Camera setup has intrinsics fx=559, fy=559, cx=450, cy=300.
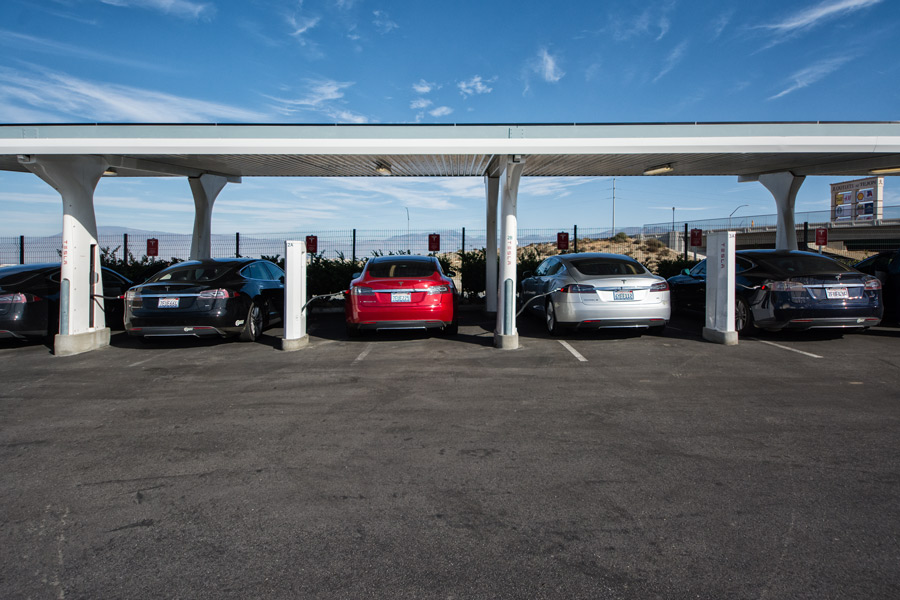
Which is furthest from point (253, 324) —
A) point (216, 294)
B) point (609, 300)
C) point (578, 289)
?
point (609, 300)

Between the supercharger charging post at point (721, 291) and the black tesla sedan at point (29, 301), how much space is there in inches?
386

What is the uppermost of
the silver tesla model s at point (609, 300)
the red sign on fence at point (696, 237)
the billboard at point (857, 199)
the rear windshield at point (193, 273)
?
the billboard at point (857, 199)

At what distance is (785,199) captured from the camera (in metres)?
13.1

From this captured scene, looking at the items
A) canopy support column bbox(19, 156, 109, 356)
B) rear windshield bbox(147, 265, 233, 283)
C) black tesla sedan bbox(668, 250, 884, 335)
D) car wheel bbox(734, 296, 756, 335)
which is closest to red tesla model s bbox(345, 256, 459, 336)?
rear windshield bbox(147, 265, 233, 283)

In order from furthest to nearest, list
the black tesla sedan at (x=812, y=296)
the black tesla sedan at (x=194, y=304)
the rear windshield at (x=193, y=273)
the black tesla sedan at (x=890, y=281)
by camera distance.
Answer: the black tesla sedan at (x=890, y=281)
the rear windshield at (x=193, y=273)
the black tesla sedan at (x=194, y=304)
the black tesla sedan at (x=812, y=296)

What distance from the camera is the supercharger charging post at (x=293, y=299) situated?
8836mm

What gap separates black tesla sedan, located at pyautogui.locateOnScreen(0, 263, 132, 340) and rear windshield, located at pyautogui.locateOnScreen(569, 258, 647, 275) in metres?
7.75

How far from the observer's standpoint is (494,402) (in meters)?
5.58

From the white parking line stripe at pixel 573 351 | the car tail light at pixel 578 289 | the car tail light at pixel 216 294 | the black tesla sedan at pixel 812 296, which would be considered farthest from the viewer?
the car tail light at pixel 578 289

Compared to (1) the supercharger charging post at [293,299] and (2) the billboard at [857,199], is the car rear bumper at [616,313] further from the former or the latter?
(2) the billboard at [857,199]

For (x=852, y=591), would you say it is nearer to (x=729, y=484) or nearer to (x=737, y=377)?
(x=729, y=484)

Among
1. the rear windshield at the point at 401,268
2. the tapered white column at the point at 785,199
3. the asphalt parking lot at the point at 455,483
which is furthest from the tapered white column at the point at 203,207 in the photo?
the tapered white column at the point at 785,199

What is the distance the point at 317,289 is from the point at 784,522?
1331 cm

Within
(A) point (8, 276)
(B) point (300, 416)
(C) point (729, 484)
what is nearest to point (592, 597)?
(C) point (729, 484)
